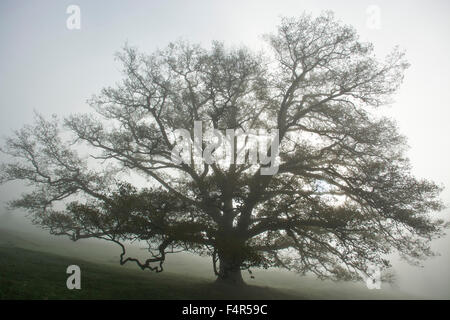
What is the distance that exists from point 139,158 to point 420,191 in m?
17.6

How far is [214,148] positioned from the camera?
17297 mm

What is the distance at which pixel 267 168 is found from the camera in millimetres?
16703

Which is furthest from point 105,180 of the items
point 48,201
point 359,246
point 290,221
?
point 359,246

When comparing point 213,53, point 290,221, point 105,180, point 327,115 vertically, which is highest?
point 213,53

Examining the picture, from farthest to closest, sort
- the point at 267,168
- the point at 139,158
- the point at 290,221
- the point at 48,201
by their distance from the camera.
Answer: the point at 139,158
the point at 48,201
the point at 267,168
the point at 290,221

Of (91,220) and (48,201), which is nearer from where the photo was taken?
(91,220)

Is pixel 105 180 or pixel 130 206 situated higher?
pixel 105 180

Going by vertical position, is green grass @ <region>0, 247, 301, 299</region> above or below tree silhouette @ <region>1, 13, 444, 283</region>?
below

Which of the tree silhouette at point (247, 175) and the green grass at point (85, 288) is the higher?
the tree silhouette at point (247, 175)
